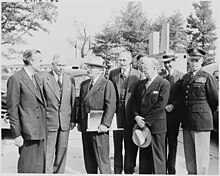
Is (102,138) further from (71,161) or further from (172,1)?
(172,1)

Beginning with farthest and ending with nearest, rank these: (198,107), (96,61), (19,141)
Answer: (96,61), (198,107), (19,141)

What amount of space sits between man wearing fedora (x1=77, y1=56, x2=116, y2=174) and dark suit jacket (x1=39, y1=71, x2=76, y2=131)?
13cm

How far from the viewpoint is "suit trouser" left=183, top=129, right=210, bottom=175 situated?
330 cm

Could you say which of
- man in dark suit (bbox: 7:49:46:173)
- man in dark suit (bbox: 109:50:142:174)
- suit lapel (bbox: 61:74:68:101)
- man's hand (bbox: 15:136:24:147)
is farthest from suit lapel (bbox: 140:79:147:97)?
man's hand (bbox: 15:136:24:147)

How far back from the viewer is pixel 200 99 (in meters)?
3.23

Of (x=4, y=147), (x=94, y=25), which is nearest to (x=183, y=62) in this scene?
(x=94, y=25)

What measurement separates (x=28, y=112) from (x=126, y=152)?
4.06ft

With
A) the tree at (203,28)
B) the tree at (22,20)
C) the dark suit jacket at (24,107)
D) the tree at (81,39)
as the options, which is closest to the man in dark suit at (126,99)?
the tree at (81,39)

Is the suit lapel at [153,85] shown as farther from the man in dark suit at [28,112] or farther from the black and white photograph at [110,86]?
the man in dark suit at [28,112]

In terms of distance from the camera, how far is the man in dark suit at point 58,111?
339cm

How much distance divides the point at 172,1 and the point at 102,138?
1.77 metres

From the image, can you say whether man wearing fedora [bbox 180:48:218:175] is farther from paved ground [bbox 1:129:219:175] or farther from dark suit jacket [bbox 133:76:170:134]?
dark suit jacket [bbox 133:76:170:134]

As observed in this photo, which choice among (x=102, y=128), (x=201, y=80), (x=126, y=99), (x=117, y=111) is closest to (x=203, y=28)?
(x=201, y=80)

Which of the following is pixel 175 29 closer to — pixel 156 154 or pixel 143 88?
pixel 143 88
